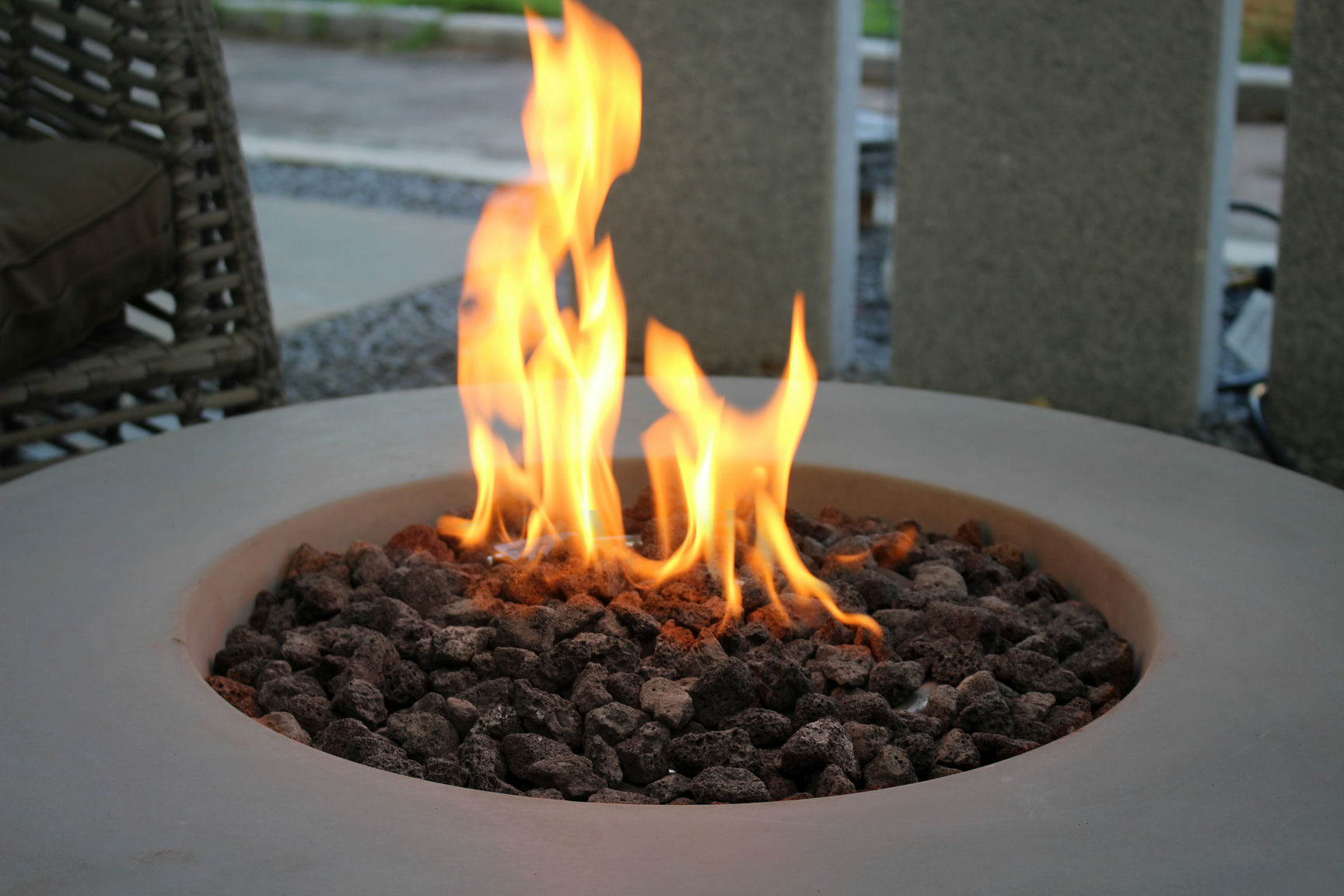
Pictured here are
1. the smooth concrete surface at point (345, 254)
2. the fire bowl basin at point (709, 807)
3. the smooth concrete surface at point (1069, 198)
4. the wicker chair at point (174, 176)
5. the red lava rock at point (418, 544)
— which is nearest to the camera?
the fire bowl basin at point (709, 807)

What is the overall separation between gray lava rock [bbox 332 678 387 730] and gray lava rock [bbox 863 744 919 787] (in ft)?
1.50

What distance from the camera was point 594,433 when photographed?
1682 mm

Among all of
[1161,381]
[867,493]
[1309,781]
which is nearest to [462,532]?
[867,493]

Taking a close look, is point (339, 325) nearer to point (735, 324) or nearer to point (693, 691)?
point (735, 324)

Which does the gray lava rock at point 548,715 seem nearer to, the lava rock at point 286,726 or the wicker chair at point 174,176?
the lava rock at point 286,726

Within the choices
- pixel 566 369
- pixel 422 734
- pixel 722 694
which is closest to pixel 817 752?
pixel 722 694

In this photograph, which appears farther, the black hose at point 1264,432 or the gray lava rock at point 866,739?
the black hose at point 1264,432

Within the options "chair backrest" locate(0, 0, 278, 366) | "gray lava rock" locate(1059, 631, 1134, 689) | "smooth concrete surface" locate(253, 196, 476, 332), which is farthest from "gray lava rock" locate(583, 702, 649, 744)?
"smooth concrete surface" locate(253, 196, 476, 332)

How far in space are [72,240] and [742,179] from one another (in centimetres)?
155

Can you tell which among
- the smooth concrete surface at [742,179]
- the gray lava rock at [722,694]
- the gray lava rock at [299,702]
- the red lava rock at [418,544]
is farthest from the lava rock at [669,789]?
the smooth concrete surface at [742,179]

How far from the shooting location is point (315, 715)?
1.24 metres

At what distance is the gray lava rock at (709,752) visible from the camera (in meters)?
1.15

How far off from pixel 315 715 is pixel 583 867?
1.52 feet

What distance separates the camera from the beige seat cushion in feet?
6.11
